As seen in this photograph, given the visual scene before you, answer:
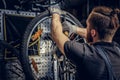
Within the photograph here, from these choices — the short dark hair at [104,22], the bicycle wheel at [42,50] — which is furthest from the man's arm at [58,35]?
the bicycle wheel at [42,50]

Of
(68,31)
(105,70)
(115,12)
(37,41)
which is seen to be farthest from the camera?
(37,41)

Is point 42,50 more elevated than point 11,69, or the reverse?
point 42,50

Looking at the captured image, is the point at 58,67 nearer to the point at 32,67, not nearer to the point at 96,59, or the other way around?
the point at 32,67

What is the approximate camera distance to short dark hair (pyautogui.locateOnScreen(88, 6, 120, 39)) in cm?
196

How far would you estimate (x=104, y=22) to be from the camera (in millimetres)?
1956

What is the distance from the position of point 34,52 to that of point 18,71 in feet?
0.95

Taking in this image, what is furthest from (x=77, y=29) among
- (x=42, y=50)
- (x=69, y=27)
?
(x=42, y=50)

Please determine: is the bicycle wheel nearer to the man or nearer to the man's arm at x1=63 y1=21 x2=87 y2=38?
the man's arm at x1=63 y1=21 x2=87 y2=38

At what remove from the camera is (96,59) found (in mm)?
1855

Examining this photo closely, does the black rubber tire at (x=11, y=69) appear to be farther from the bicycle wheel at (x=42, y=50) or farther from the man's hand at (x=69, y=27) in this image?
the man's hand at (x=69, y=27)

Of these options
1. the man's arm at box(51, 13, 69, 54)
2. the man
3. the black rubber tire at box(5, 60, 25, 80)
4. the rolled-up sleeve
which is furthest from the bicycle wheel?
the rolled-up sleeve

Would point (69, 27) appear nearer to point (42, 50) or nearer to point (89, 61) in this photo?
point (42, 50)

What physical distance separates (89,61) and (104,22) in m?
0.31

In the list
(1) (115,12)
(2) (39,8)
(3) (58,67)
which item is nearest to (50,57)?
(3) (58,67)
